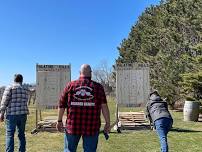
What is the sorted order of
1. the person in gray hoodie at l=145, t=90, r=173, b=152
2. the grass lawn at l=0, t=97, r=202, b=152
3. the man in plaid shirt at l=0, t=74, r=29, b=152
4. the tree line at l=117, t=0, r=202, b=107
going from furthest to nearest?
the tree line at l=117, t=0, r=202, b=107, the grass lawn at l=0, t=97, r=202, b=152, the man in plaid shirt at l=0, t=74, r=29, b=152, the person in gray hoodie at l=145, t=90, r=173, b=152

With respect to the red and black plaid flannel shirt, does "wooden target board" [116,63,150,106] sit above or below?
above

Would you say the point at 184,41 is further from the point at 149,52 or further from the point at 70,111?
the point at 70,111

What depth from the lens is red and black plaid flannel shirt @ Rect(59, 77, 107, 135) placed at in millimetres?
7066

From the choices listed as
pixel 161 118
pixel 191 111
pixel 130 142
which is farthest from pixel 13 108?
pixel 191 111

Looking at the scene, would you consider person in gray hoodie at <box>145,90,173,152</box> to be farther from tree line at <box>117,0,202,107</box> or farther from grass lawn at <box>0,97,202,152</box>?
tree line at <box>117,0,202,107</box>

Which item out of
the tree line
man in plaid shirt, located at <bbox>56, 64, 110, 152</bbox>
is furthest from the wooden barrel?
man in plaid shirt, located at <bbox>56, 64, 110, 152</bbox>

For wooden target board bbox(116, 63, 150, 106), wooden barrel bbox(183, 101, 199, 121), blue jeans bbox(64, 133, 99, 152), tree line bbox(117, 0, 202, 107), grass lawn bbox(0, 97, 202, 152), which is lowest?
grass lawn bbox(0, 97, 202, 152)

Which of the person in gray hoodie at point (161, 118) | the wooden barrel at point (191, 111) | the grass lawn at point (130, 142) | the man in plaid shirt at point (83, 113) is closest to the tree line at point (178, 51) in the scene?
the wooden barrel at point (191, 111)

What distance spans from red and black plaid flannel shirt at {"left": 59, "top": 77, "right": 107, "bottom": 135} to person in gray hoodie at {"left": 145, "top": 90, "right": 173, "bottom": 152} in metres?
3.50

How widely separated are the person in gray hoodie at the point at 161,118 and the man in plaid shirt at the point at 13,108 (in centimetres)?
303

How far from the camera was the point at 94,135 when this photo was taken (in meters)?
7.12

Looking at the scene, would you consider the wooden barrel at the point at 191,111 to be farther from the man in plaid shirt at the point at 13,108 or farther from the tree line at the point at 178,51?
the man in plaid shirt at the point at 13,108

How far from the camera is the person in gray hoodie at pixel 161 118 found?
10.3 meters

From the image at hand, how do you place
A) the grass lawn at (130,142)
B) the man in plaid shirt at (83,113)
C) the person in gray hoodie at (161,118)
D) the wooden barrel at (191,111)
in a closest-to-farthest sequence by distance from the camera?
the man in plaid shirt at (83,113) < the person in gray hoodie at (161,118) < the grass lawn at (130,142) < the wooden barrel at (191,111)
